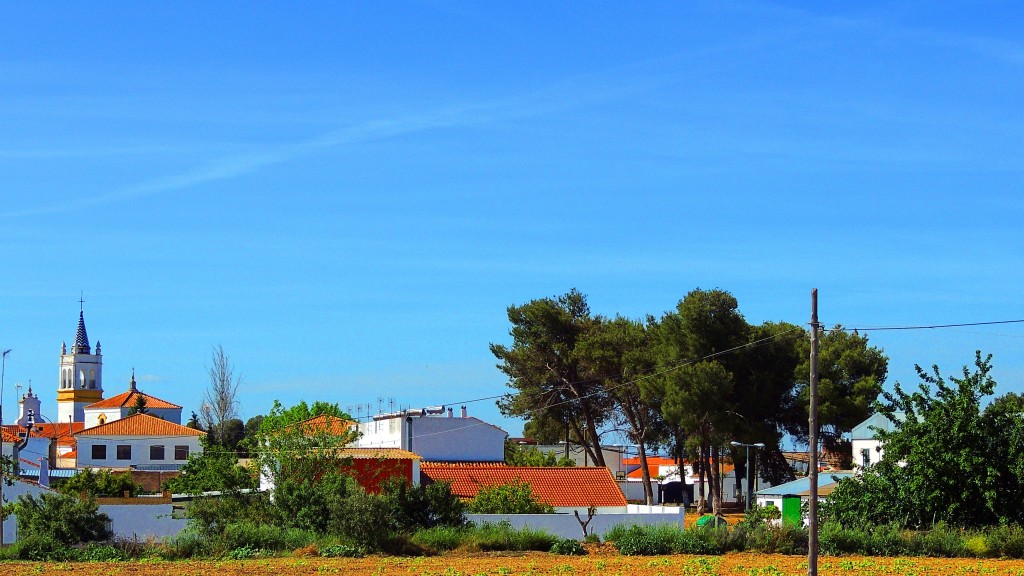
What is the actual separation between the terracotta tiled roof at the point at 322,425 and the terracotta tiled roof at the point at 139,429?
45.7 metres

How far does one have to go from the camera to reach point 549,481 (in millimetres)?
55344

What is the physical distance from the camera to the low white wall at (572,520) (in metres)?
41.5

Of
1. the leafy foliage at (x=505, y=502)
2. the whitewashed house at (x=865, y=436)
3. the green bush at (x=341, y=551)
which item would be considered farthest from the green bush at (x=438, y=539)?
the whitewashed house at (x=865, y=436)

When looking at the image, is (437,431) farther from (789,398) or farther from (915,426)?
(915,426)

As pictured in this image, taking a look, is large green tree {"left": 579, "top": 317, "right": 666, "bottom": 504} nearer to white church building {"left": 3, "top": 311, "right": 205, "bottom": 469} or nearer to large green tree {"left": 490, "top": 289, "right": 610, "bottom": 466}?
large green tree {"left": 490, "top": 289, "right": 610, "bottom": 466}

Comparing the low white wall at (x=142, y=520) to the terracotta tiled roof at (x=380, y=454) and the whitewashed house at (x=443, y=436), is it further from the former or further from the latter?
the whitewashed house at (x=443, y=436)

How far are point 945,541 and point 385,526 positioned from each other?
16581 mm

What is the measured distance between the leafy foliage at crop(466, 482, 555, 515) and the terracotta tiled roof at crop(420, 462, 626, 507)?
564 centimetres

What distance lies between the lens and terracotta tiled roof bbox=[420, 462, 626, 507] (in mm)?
53969

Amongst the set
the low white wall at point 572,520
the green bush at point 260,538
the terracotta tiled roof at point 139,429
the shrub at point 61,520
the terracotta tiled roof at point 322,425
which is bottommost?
the low white wall at point 572,520

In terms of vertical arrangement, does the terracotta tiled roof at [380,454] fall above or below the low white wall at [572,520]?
above

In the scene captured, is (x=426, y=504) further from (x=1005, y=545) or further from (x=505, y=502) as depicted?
(x=1005, y=545)

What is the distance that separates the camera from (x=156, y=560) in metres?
32.9

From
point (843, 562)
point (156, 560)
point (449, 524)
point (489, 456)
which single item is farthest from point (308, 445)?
point (489, 456)
